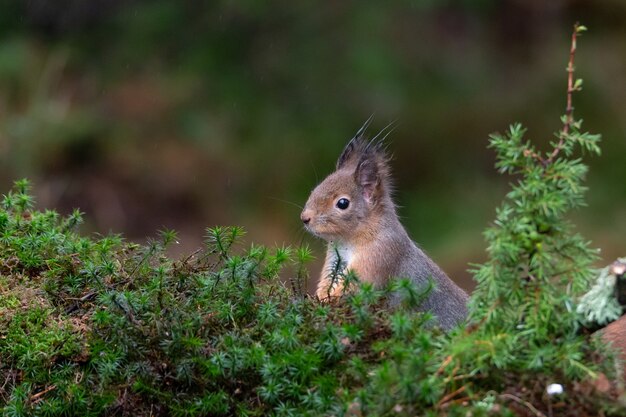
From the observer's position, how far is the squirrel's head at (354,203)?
586 centimetres

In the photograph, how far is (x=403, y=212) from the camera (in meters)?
10.6

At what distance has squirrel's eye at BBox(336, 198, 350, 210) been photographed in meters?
5.87

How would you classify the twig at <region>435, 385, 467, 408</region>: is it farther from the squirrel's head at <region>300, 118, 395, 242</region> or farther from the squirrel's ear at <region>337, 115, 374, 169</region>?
the squirrel's ear at <region>337, 115, 374, 169</region>

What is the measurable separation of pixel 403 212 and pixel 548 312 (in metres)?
7.49

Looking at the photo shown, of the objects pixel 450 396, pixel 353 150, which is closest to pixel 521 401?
pixel 450 396

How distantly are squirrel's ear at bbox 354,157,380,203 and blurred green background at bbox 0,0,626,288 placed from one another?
15.3 feet

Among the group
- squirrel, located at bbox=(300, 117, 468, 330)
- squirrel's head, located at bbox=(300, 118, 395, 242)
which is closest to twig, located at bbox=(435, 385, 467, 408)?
squirrel, located at bbox=(300, 117, 468, 330)

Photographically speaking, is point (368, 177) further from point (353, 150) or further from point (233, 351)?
point (233, 351)

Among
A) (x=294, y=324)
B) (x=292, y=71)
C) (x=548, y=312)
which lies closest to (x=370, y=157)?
(x=294, y=324)

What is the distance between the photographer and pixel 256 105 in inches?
442

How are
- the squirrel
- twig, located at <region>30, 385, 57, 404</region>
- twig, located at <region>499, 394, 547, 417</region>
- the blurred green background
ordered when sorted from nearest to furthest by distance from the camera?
twig, located at <region>499, 394, 547, 417</region> < twig, located at <region>30, 385, 57, 404</region> < the squirrel < the blurred green background

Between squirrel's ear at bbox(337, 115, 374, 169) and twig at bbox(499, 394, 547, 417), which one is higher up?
squirrel's ear at bbox(337, 115, 374, 169)

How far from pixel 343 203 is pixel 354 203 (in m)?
0.06

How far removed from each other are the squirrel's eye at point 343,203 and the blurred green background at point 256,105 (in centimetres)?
469
